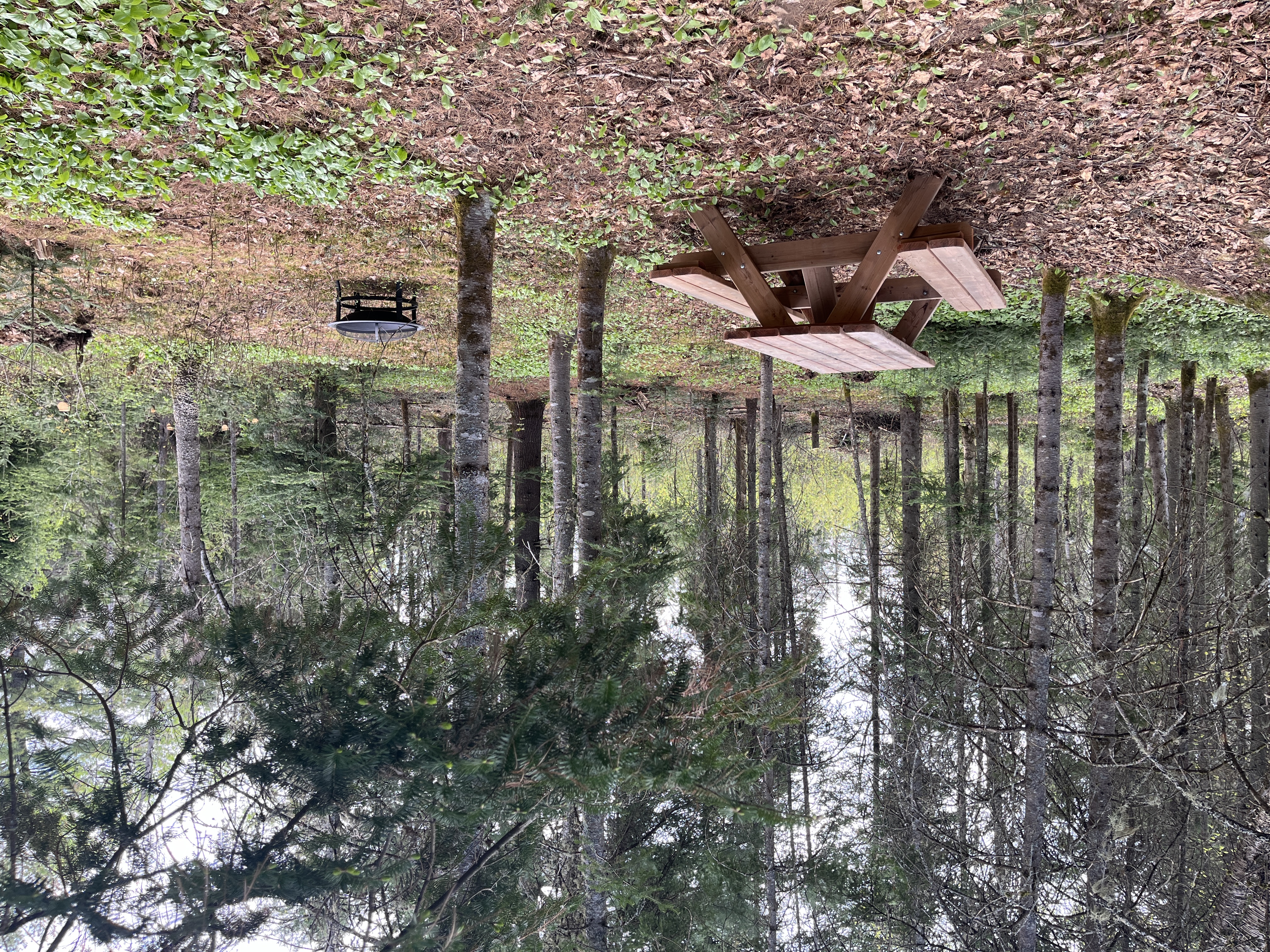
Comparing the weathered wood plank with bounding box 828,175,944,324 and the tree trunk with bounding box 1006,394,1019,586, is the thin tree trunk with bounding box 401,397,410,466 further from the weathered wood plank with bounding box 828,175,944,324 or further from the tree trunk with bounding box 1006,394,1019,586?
the tree trunk with bounding box 1006,394,1019,586

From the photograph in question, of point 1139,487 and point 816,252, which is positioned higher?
point 816,252

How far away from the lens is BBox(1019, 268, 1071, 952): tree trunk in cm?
401

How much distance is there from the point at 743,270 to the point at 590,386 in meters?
1.75

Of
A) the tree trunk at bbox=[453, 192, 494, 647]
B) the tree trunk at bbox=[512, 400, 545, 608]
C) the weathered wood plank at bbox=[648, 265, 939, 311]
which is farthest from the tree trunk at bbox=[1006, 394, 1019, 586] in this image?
the tree trunk at bbox=[512, 400, 545, 608]

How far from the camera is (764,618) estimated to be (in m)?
7.11

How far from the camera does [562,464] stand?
6230mm

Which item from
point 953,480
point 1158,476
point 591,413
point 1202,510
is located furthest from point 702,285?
point 1158,476

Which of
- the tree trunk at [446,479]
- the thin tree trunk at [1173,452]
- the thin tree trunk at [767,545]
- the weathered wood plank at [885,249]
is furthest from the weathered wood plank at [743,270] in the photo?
the thin tree trunk at [1173,452]

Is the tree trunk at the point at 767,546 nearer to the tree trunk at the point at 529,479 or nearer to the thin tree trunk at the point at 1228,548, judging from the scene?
the tree trunk at the point at 529,479

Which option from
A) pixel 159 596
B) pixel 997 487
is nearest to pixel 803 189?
pixel 159 596

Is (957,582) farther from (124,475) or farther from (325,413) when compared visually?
(124,475)

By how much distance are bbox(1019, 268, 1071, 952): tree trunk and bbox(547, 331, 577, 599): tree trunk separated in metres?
2.89

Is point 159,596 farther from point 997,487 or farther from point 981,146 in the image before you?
point 997,487

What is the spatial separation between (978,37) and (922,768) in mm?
7193
